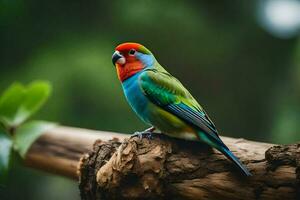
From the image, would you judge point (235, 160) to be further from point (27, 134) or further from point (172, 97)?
point (27, 134)

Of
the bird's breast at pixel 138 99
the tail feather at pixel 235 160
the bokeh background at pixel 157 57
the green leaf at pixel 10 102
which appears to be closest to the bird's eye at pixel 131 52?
the bird's breast at pixel 138 99

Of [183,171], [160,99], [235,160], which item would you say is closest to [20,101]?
[160,99]

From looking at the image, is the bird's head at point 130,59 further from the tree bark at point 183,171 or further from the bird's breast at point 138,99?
the tree bark at point 183,171

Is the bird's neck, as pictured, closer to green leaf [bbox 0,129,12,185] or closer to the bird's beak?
the bird's beak

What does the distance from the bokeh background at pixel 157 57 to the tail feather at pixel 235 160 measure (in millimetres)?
2279

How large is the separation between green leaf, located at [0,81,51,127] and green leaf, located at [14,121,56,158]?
0.05 metres

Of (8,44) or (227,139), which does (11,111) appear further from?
(8,44)

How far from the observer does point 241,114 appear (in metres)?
4.75

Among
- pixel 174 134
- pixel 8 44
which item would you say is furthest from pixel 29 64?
pixel 174 134

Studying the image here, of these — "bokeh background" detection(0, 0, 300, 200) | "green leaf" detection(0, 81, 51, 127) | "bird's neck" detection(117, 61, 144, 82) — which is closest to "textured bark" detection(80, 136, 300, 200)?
"bird's neck" detection(117, 61, 144, 82)

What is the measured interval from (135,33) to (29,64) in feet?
2.81

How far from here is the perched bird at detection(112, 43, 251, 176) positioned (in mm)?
1861

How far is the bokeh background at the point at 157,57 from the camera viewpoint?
13.2ft

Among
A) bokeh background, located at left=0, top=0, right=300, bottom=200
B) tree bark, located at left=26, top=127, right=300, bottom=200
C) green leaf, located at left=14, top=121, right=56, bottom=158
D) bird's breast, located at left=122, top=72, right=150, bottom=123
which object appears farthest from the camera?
bokeh background, located at left=0, top=0, right=300, bottom=200
